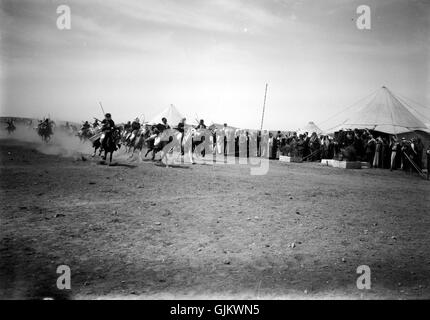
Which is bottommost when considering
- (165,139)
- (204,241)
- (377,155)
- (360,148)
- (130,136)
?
(204,241)

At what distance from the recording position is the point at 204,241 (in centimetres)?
587

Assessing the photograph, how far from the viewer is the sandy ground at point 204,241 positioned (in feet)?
14.4

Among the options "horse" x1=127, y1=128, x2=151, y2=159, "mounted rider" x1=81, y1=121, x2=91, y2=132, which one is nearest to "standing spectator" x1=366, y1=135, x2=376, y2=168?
"horse" x1=127, y1=128, x2=151, y2=159

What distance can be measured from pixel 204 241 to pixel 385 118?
23365mm

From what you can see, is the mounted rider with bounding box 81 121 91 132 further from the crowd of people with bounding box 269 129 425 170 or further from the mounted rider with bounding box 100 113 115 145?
the crowd of people with bounding box 269 129 425 170

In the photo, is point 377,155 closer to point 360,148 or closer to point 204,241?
point 360,148

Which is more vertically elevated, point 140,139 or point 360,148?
point 140,139

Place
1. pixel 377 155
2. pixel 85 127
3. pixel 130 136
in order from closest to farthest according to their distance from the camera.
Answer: pixel 377 155, pixel 130 136, pixel 85 127

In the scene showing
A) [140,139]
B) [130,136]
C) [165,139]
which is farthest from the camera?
[130,136]

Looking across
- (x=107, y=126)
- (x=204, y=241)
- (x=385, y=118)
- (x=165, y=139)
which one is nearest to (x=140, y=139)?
(x=165, y=139)
